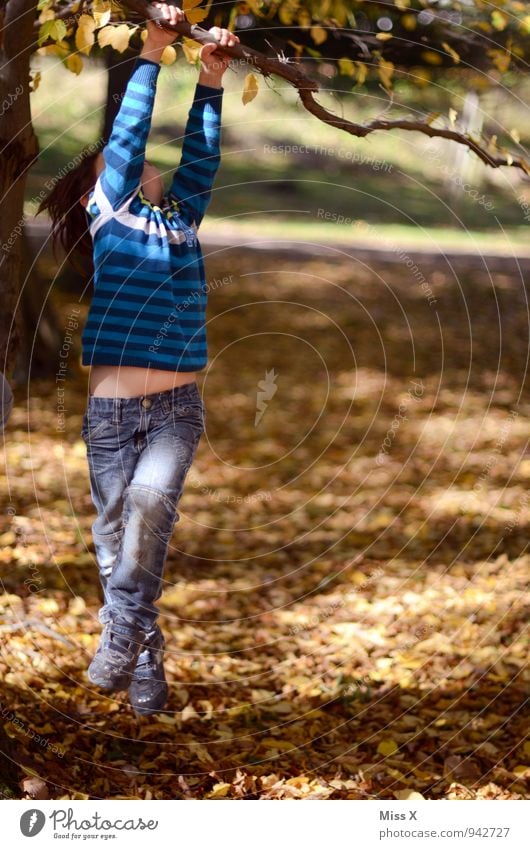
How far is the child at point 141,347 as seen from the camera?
3.65 metres

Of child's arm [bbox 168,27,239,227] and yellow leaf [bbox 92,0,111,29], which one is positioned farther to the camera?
child's arm [bbox 168,27,239,227]

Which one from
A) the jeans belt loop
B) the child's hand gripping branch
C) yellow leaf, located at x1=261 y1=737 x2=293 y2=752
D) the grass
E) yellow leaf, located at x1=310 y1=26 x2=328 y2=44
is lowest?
yellow leaf, located at x1=261 y1=737 x2=293 y2=752

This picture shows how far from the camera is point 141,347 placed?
12.1ft

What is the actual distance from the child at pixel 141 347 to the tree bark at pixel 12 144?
199mm

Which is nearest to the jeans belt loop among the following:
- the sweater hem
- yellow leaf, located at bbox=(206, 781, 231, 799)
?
the sweater hem

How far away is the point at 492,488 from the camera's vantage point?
8680mm

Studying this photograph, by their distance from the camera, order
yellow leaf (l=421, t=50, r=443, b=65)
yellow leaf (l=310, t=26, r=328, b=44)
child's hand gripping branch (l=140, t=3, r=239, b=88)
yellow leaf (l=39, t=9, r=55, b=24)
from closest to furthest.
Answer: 1. child's hand gripping branch (l=140, t=3, r=239, b=88)
2. yellow leaf (l=39, t=9, r=55, b=24)
3. yellow leaf (l=310, t=26, r=328, b=44)
4. yellow leaf (l=421, t=50, r=443, b=65)

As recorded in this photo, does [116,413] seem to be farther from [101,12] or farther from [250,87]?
[101,12]

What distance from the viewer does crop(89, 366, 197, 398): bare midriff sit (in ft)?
12.1

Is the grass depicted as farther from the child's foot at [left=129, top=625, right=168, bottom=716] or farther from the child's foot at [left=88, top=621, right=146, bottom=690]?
the child's foot at [left=88, top=621, right=146, bottom=690]

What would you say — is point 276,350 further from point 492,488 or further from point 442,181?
point 442,181

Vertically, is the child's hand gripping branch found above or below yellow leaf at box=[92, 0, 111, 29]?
below
